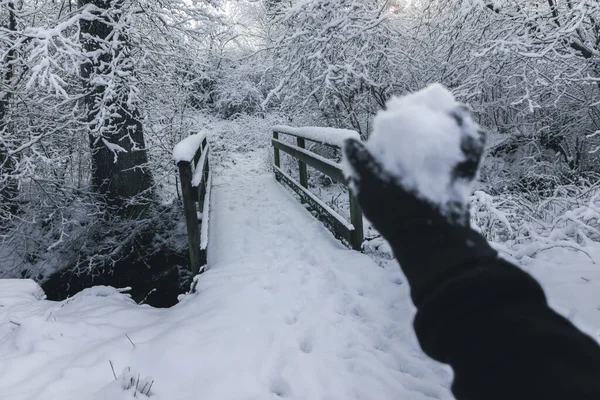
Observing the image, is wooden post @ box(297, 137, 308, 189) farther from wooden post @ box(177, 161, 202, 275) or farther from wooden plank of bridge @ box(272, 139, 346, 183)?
wooden post @ box(177, 161, 202, 275)

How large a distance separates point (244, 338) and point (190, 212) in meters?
1.79

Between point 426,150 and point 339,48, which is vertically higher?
point 339,48

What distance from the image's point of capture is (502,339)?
2.04ft

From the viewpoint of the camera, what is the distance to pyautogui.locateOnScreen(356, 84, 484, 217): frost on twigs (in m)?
0.81

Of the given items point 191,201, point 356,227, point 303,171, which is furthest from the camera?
point 303,171

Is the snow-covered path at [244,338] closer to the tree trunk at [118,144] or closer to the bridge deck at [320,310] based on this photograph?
the bridge deck at [320,310]

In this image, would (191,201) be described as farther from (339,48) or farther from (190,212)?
(339,48)

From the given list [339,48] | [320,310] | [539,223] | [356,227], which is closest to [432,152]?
[320,310]

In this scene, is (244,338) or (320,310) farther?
(320,310)

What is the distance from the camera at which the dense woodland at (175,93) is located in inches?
201

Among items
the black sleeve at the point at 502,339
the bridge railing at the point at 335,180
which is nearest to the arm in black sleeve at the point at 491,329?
the black sleeve at the point at 502,339

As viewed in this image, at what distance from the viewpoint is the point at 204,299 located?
10.8 feet

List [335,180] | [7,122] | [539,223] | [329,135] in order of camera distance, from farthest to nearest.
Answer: [7,122] → [335,180] → [329,135] → [539,223]

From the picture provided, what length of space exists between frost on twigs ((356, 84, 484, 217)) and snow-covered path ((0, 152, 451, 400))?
1682mm
